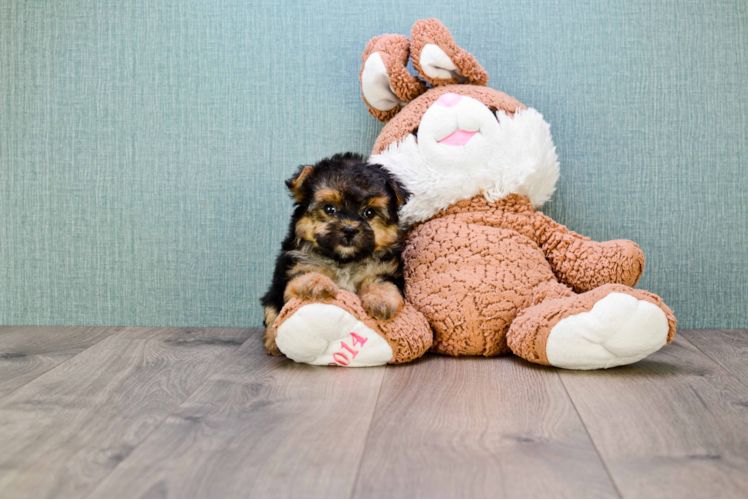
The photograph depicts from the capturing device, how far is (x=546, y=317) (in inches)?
64.9

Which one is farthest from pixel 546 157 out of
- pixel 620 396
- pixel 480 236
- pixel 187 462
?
pixel 187 462

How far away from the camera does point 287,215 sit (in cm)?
233

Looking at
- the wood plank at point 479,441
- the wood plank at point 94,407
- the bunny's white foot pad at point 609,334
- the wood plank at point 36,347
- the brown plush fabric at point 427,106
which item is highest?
the brown plush fabric at point 427,106

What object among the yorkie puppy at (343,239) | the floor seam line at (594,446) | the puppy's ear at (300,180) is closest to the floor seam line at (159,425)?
the yorkie puppy at (343,239)

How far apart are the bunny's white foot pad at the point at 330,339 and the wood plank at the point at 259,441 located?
0.06 m

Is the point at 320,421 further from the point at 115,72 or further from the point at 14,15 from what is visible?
the point at 14,15

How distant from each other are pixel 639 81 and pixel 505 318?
3.79 feet

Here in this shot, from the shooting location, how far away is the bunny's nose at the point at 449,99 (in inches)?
76.0

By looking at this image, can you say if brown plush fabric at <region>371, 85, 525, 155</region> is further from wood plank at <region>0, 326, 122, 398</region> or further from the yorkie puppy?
wood plank at <region>0, 326, 122, 398</region>

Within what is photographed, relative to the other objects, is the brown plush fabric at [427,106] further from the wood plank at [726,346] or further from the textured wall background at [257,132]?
the wood plank at [726,346]

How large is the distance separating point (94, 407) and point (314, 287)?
0.61 meters

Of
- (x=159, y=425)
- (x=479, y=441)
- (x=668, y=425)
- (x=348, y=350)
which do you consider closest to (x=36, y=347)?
(x=159, y=425)

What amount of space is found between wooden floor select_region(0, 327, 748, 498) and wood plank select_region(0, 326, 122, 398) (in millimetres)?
14

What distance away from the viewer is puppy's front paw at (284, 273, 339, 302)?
1618 mm
